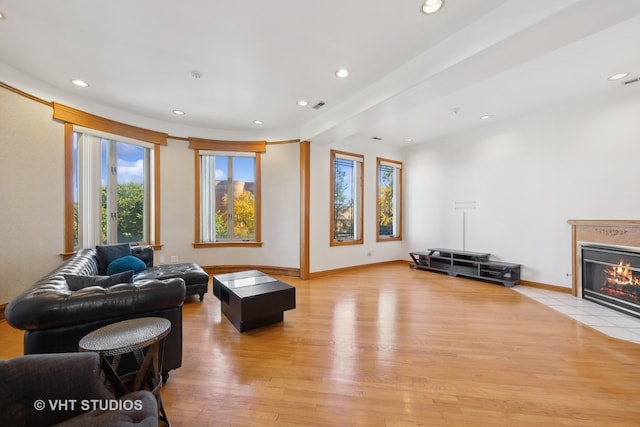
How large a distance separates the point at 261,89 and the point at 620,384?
4.56 metres

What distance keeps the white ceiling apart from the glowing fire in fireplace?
2.43 metres

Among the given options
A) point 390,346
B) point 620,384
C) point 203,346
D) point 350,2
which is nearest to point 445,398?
point 390,346

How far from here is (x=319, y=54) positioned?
2.73m

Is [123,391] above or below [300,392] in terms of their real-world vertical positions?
above

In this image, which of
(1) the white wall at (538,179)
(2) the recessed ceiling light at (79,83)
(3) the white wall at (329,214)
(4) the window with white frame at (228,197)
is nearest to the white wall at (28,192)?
(2) the recessed ceiling light at (79,83)

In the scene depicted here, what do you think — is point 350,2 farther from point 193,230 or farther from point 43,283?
point 193,230

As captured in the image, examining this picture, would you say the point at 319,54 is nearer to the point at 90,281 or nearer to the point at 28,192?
the point at 90,281

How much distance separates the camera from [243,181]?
5504 mm

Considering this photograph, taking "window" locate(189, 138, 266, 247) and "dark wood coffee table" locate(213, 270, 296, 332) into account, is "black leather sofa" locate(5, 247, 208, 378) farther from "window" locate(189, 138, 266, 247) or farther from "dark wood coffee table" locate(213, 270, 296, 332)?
"window" locate(189, 138, 266, 247)

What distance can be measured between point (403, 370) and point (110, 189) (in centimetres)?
514

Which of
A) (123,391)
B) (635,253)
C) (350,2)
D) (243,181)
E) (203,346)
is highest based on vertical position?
(350,2)

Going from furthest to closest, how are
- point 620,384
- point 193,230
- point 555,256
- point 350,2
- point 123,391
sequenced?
1. point 193,230
2. point 555,256
3. point 350,2
4. point 620,384
5. point 123,391

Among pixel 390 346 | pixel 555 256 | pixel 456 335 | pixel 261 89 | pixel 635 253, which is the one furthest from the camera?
pixel 555 256

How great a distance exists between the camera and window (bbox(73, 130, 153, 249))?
3.94m
